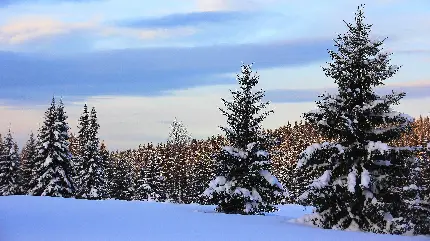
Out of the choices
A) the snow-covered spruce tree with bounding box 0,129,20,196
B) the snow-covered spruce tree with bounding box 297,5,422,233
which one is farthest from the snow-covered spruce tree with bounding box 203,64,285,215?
the snow-covered spruce tree with bounding box 0,129,20,196

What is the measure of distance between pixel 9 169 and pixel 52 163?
17283 millimetres

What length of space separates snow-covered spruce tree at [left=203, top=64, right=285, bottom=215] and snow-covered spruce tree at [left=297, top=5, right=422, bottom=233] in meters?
6.65

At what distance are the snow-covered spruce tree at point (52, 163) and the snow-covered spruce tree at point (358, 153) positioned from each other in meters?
30.7

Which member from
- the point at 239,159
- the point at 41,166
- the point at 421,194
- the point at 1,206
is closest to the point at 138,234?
the point at 1,206

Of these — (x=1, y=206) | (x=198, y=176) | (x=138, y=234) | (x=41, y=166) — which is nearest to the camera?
(x=138, y=234)

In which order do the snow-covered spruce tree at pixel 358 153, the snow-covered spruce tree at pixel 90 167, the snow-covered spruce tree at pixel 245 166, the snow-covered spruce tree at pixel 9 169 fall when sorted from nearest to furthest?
the snow-covered spruce tree at pixel 358 153 → the snow-covered spruce tree at pixel 245 166 → the snow-covered spruce tree at pixel 90 167 → the snow-covered spruce tree at pixel 9 169

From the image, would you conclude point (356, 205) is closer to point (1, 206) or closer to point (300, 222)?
point (300, 222)

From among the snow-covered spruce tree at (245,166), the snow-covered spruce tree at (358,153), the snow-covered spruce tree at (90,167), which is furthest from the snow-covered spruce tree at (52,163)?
the snow-covered spruce tree at (358,153)

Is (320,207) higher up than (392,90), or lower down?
lower down

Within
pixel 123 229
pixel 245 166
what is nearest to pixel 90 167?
pixel 245 166

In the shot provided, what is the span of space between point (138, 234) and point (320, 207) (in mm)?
9011

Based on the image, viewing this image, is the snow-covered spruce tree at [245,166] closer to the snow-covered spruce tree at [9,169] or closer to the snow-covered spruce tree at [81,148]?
the snow-covered spruce tree at [81,148]

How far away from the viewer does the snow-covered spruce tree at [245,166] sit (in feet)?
81.0

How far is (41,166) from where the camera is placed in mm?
43594
